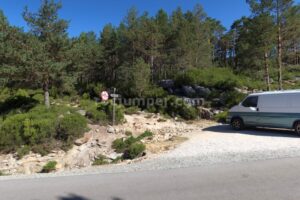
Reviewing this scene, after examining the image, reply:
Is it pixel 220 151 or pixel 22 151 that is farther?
pixel 22 151

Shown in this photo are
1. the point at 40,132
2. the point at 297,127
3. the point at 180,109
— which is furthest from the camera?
the point at 180,109

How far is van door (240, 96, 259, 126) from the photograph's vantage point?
12.9 metres

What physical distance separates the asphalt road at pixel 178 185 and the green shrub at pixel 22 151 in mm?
6778

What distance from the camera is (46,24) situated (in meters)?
20.5

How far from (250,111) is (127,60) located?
2914cm

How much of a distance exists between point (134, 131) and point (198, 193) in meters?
12.3

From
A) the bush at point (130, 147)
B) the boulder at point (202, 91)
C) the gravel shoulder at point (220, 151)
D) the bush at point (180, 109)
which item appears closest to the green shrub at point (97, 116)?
the bush at point (130, 147)

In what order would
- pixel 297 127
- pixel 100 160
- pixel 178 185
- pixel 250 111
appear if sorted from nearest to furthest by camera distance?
1. pixel 178 185
2. pixel 297 127
3. pixel 100 160
4. pixel 250 111

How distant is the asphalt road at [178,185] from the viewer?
5.11 meters

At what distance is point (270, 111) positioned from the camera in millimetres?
12195

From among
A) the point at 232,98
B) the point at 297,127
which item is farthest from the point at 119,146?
the point at 232,98

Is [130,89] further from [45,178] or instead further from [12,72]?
[45,178]

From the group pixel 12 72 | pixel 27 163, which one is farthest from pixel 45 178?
pixel 12 72

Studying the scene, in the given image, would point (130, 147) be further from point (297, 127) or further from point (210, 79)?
point (210, 79)
